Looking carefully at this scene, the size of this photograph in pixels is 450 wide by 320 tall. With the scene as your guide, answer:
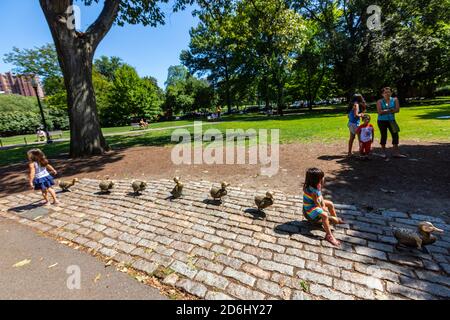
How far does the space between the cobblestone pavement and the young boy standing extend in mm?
3510

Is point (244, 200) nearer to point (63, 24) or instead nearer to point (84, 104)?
point (84, 104)

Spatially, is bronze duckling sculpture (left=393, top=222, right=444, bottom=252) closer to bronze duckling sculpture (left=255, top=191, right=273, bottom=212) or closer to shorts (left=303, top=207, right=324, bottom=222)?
shorts (left=303, top=207, right=324, bottom=222)

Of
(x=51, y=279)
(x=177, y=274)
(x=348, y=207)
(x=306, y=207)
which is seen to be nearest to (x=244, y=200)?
(x=306, y=207)

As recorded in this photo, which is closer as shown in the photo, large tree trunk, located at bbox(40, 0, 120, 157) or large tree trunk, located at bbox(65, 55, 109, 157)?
large tree trunk, located at bbox(40, 0, 120, 157)

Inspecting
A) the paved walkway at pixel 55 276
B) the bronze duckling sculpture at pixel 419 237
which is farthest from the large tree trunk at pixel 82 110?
the bronze duckling sculpture at pixel 419 237

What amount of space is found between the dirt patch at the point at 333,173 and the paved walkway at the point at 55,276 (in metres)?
3.47

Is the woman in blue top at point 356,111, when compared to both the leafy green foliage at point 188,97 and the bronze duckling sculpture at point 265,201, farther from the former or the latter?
the leafy green foliage at point 188,97

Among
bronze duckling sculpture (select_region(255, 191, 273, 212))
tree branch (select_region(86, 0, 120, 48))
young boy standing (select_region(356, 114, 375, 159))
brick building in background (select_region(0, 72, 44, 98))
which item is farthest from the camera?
brick building in background (select_region(0, 72, 44, 98))

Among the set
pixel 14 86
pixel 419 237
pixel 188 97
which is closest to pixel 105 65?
pixel 188 97

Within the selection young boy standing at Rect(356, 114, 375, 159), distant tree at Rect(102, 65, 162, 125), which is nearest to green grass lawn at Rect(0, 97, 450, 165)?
young boy standing at Rect(356, 114, 375, 159)

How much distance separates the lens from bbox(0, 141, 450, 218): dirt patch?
4.38 metres

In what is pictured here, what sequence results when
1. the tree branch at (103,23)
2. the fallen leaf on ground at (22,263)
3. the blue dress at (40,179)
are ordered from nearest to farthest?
the fallen leaf on ground at (22,263)
the blue dress at (40,179)
the tree branch at (103,23)

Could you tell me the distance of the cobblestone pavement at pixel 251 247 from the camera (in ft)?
7.85

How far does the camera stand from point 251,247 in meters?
3.15
